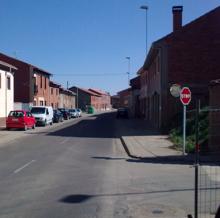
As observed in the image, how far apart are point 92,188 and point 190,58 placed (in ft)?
84.3

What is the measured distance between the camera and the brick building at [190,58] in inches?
1366

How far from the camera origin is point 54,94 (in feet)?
262

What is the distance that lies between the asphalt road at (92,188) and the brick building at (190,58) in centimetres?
1761

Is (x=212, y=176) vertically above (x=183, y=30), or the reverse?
(x=183, y=30)

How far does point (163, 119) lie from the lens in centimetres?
3444

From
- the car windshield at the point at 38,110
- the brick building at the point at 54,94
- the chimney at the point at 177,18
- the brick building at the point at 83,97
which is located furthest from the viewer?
the brick building at the point at 83,97

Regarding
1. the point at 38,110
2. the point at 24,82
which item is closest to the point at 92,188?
the point at 38,110

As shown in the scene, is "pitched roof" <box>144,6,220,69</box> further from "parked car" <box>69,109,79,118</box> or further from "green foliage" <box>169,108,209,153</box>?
"parked car" <box>69,109,79,118</box>

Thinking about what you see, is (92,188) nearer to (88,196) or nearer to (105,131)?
(88,196)

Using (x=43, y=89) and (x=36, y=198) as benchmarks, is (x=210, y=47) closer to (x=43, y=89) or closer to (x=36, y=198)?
(x=36, y=198)

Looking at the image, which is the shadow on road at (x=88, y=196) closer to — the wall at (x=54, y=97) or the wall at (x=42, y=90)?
the wall at (x=42, y=90)

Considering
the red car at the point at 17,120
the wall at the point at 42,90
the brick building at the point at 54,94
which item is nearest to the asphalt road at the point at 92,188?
the red car at the point at 17,120

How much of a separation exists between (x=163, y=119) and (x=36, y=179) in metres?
22.9

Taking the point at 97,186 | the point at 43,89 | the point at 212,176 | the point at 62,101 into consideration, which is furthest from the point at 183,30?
the point at 62,101
